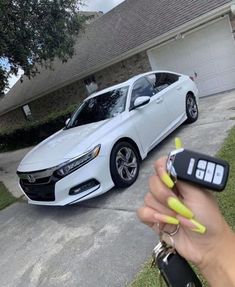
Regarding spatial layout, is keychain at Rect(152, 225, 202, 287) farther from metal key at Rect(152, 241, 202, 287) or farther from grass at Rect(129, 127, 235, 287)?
grass at Rect(129, 127, 235, 287)

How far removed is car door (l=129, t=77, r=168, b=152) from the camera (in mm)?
6816

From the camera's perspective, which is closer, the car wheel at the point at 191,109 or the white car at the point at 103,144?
the white car at the point at 103,144

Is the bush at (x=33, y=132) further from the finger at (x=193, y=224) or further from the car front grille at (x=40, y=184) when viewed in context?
the finger at (x=193, y=224)

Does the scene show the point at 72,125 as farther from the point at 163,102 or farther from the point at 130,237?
the point at 130,237

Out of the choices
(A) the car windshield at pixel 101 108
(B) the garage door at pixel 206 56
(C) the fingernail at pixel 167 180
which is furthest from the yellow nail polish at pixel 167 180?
(B) the garage door at pixel 206 56

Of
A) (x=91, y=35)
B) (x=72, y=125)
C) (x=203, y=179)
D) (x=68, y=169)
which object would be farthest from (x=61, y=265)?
(x=91, y=35)

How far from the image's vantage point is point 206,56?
512 inches

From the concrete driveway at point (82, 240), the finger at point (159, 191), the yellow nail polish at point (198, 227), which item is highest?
the finger at point (159, 191)

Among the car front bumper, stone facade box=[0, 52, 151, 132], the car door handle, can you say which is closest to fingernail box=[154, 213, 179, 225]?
the car front bumper

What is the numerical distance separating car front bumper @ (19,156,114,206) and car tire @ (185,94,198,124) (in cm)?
375

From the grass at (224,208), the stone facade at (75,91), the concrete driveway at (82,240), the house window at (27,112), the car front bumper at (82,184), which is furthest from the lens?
the house window at (27,112)

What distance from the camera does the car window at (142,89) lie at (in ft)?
23.9

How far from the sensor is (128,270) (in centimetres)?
396

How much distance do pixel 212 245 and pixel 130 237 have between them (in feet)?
11.7
